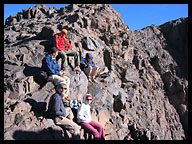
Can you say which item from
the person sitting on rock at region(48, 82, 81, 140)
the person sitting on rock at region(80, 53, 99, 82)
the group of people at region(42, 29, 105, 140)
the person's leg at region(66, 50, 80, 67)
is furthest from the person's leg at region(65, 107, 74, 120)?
the person sitting on rock at region(80, 53, 99, 82)

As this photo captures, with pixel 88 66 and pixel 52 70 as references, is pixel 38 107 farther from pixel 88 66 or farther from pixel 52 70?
pixel 88 66

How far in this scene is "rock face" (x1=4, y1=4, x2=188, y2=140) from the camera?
8.23 metres

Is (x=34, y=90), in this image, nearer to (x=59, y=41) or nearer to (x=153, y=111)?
(x=59, y=41)

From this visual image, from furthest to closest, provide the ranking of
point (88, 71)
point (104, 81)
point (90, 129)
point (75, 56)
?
point (104, 81)
point (88, 71)
point (75, 56)
point (90, 129)


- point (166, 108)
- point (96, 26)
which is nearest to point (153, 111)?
point (166, 108)

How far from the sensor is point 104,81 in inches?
558

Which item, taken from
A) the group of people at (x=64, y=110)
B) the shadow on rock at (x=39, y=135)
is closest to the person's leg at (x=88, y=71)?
the group of people at (x=64, y=110)

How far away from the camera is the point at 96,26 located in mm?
22797

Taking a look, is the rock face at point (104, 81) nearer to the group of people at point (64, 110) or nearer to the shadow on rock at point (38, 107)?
the shadow on rock at point (38, 107)

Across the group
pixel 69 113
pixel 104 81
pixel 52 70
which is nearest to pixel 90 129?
pixel 69 113

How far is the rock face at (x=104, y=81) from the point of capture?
27.0 feet

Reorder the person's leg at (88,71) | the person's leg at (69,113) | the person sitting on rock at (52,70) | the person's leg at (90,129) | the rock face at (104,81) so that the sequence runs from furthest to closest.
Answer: the person's leg at (88,71)
the person sitting on rock at (52,70)
the rock face at (104,81)
the person's leg at (69,113)
the person's leg at (90,129)

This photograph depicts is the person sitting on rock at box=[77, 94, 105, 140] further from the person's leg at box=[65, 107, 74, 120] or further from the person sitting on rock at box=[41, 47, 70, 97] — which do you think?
the person sitting on rock at box=[41, 47, 70, 97]
